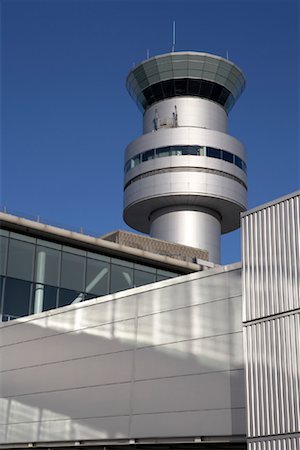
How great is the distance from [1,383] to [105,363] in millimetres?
6256

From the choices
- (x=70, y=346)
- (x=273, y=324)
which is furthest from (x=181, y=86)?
(x=273, y=324)

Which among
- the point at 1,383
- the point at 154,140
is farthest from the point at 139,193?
the point at 1,383

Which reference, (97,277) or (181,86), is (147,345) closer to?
(97,277)

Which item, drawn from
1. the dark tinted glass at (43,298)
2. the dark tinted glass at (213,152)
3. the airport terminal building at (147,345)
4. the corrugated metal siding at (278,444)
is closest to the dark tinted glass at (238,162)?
the dark tinted glass at (213,152)

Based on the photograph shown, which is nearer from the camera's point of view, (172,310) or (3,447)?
(172,310)

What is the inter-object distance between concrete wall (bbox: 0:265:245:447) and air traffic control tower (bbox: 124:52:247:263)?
4399 cm

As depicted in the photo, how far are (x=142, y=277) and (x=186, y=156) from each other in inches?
1223

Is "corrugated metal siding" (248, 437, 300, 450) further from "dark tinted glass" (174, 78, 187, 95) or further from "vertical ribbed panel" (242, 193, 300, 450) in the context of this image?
"dark tinted glass" (174, 78, 187, 95)

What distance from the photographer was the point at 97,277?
40688 millimetres

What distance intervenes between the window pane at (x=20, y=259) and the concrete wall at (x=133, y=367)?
31.8 feet

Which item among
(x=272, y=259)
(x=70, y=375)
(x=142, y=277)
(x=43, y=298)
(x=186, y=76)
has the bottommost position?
(x=70, y=375)

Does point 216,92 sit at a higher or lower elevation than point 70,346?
higher

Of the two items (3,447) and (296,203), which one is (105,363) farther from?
(296,203)

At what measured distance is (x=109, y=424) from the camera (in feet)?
75.0
